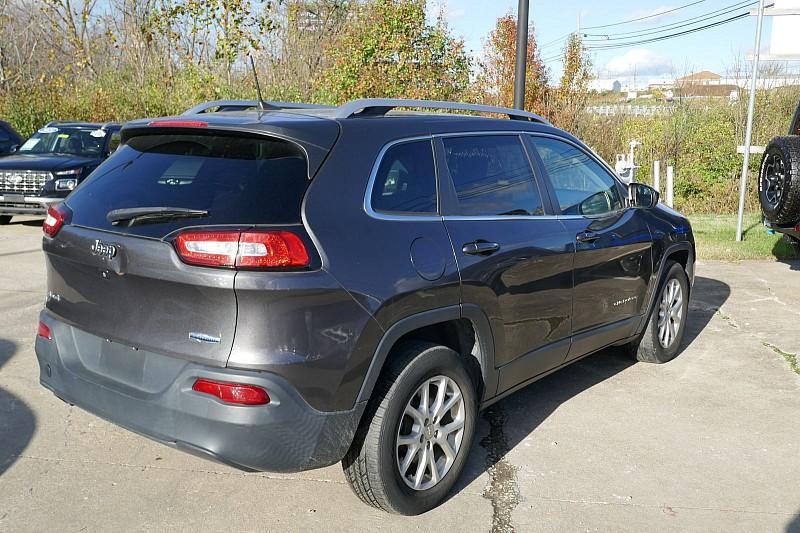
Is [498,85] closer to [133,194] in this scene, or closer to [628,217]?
[628,217]

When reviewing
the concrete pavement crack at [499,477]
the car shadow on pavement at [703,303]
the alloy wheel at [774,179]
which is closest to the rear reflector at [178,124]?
the concrete pavement crack at [499,477]

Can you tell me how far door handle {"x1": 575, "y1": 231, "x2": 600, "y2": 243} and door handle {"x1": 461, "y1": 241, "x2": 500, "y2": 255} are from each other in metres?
0.90

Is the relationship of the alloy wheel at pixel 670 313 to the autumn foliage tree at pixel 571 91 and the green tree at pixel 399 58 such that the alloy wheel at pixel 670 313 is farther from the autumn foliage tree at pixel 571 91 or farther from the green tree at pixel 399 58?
the autumn foliage tree at pixel 571 91

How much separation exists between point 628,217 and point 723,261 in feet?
18.3

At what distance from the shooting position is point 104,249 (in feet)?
10.5

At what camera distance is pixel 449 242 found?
11.7 ft

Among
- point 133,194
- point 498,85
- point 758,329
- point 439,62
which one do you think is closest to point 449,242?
point 133,194

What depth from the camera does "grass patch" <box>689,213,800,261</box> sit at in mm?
10219

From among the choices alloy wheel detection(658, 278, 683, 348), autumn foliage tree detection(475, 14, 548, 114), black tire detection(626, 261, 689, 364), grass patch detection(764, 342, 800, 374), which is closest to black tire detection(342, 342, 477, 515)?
black tire detection(626, 261, 689, 364)

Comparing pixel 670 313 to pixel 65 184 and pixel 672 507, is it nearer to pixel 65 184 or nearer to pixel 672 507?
pixel 672 507

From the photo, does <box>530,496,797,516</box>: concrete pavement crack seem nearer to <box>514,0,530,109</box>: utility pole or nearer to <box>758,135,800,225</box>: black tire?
<box>758,135,800,225</box>: black tire

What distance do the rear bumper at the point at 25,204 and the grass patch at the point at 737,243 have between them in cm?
940

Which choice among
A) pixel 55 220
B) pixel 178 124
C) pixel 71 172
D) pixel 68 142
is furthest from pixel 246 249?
pixel 68 142

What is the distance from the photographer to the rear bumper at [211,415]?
2891 millimetres
